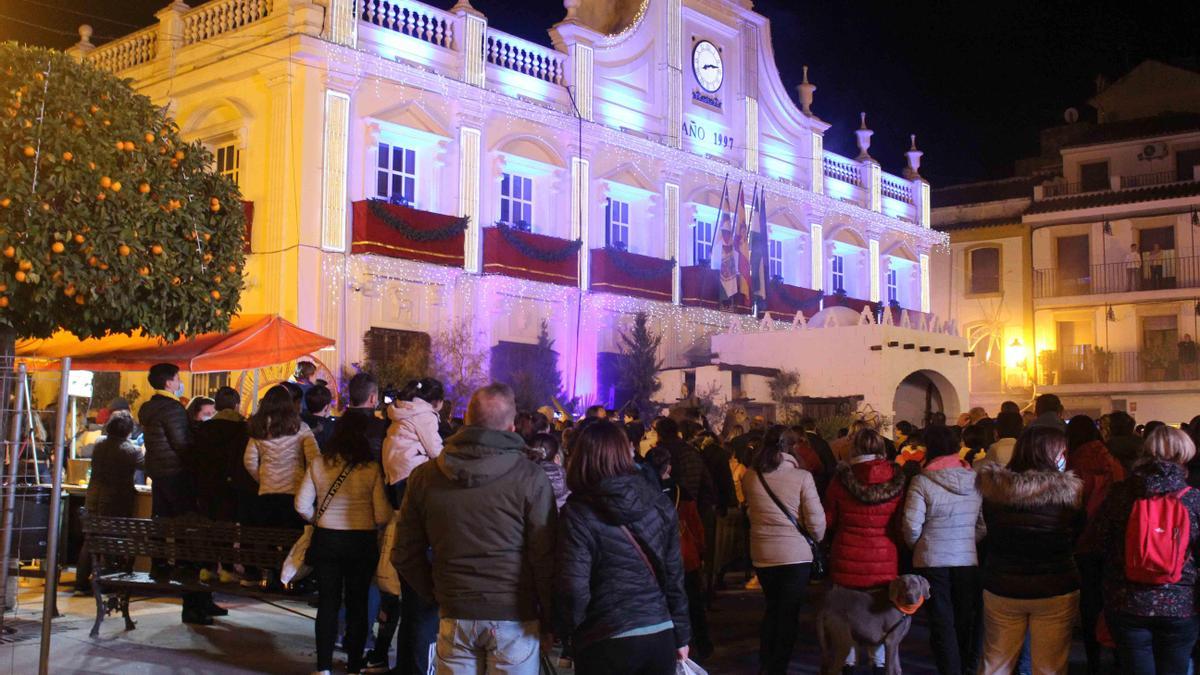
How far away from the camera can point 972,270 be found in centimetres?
3831

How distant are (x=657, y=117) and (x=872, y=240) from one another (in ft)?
31.3

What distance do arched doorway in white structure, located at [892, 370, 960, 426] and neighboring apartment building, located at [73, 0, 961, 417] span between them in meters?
3.65

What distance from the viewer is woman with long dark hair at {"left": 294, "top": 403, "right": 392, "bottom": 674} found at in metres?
7.58

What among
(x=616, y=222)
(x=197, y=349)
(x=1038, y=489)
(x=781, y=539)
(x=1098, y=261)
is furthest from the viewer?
(x=1098, y=261)

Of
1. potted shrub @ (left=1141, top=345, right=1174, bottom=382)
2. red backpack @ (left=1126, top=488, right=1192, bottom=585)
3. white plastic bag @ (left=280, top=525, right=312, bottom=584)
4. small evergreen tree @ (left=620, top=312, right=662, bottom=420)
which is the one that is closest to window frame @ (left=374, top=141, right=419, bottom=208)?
small evergreen tree @ (left=620, top=312, right=662, bottom=420)

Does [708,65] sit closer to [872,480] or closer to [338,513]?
[872,480]

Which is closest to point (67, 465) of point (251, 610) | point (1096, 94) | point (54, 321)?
point (251, 610)

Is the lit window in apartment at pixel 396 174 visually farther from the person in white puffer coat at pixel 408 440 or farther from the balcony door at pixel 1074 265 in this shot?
the balcony door at pixel 1074 265

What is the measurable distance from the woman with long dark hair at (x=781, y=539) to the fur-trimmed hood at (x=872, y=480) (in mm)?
426

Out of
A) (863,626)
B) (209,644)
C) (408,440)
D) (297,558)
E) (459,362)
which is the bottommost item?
(209,644)

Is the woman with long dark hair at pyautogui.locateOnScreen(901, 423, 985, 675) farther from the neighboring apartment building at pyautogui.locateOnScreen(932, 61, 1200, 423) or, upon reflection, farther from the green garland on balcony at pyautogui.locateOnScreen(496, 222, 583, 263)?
the neighboring apartment building at pyautogui.locateOnScreen(932, 61, 1200, 423)

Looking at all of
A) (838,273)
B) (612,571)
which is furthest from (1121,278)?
(612,571)

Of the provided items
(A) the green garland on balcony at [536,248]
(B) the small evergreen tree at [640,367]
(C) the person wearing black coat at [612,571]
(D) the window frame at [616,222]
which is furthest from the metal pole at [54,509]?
(D) the window frame at [616,222]

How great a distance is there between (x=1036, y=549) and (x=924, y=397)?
72.9 feet
